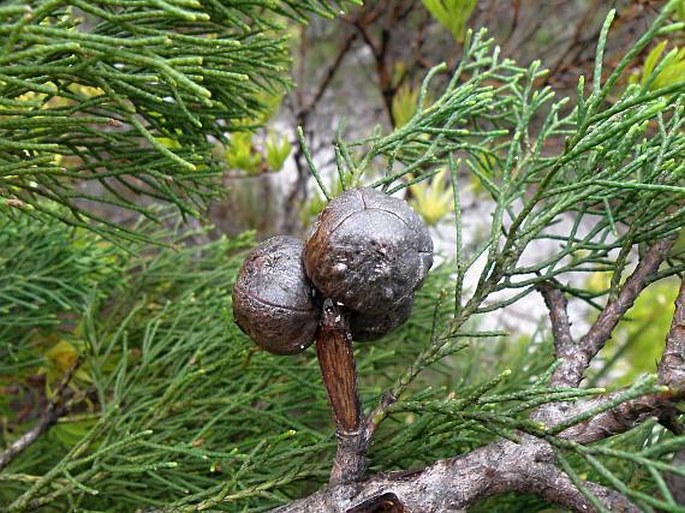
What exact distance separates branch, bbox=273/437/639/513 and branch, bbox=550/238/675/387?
0.11 meters

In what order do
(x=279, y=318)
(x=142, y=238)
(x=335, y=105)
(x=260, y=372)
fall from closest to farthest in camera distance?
(x=279, y=318)
(x=142, y=238)
(x=260, y=372)
(x=335, y=105)

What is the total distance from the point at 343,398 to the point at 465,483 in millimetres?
144

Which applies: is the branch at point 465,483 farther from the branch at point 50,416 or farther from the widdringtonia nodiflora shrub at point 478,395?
the branch at point 50,416

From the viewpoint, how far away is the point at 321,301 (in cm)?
68

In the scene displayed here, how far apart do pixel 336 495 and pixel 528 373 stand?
2.47 feet

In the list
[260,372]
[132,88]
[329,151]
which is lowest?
[260,372]

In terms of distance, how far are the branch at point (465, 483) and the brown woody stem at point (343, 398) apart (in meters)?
0.02

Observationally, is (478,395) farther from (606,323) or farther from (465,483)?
(606,323)

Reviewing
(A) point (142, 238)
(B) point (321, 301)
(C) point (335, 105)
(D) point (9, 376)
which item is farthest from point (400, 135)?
(C) point (335, 105)

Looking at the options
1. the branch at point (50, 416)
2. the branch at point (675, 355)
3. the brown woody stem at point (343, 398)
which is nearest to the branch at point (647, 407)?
the branch at point (675, 355)

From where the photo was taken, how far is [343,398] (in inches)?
27.1

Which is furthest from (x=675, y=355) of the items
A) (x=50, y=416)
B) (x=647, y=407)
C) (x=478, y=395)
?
(x=50, y=416)

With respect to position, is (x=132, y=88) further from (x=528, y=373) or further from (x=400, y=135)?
(x=528, y=373)

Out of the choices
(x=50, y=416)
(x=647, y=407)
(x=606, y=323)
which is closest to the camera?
(x=647, y=407)
